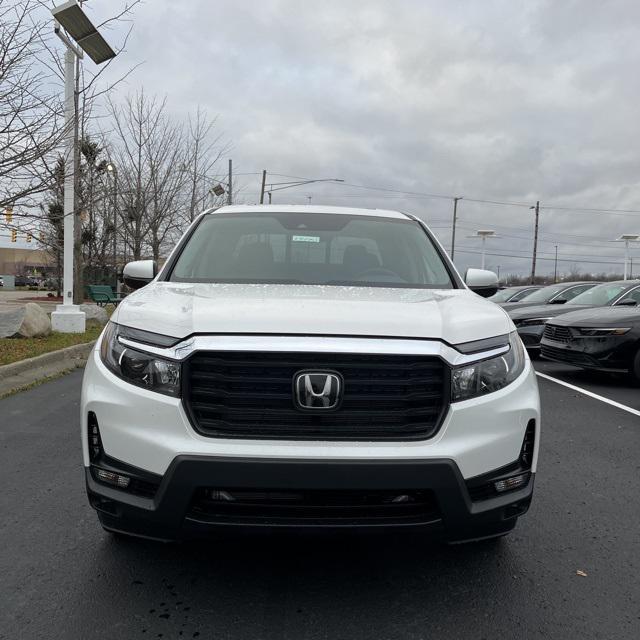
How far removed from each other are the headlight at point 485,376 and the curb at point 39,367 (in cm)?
590

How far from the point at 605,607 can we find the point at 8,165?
314 inches

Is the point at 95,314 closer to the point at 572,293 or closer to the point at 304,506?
the point at 572,293

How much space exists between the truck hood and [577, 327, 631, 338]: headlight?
5988mm

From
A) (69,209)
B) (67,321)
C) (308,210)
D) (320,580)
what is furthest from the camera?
(67,321)

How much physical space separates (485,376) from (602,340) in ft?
21.7

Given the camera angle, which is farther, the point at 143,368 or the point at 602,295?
the point at 602,295

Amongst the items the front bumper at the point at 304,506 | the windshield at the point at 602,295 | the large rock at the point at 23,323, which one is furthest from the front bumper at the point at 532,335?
the front bumper at the point at 304,506

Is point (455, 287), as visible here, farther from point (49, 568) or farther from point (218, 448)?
point (49, 568)

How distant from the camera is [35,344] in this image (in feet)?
32.7

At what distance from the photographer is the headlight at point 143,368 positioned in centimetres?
237

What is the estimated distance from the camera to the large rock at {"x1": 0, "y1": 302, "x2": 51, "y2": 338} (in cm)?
1059

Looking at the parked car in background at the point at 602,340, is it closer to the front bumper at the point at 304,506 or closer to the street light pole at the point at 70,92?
the front bumper at the point at 304,506

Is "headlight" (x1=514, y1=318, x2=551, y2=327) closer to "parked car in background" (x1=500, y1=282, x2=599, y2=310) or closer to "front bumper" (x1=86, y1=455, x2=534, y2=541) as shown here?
"parked car in background" (x1=500, y1=282, x2=599, y2=310)

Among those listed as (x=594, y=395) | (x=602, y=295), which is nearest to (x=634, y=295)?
(x=602, y=295)
